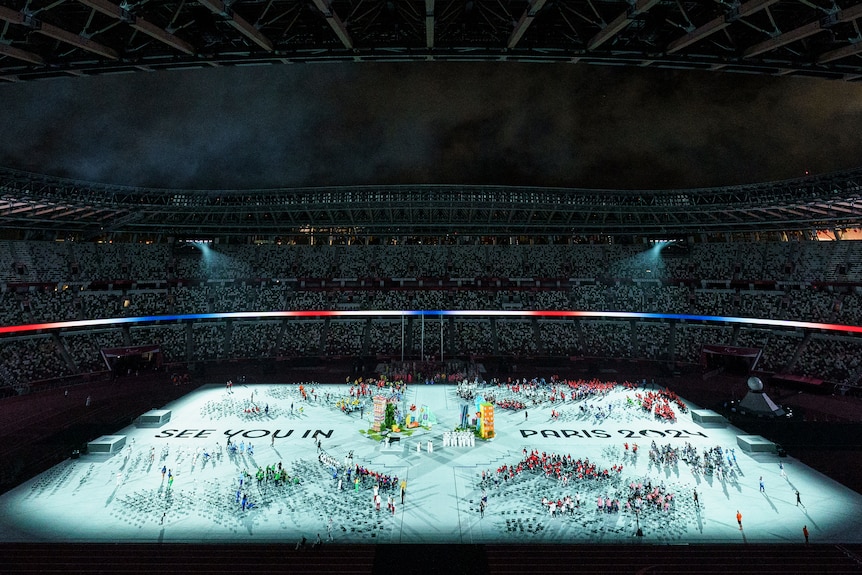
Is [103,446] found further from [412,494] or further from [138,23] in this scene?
[138,23]

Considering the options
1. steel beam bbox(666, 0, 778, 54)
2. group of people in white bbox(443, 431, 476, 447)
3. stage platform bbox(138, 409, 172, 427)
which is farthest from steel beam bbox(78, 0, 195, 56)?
stage platform bbox(138, 409, 172, 427)

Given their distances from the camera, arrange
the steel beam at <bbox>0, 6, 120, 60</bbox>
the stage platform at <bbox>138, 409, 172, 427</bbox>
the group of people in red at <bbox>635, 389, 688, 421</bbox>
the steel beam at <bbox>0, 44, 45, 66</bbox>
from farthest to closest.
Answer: the group of people in red at <bbox>635, 389, 688, 421</bbox>
the stage platform at <bbox>138, 409, 172, 427</bbox>
the steel beam at <bbox>0, 44, 45, 66</bbox>
the steel beam at <bbox>0, 6, 120, 60</bbox>

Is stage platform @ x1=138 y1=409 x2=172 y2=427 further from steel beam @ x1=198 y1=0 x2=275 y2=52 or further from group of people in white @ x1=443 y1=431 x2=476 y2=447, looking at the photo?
steel beam @ x1=198 y1=0 x2=275 y2=52

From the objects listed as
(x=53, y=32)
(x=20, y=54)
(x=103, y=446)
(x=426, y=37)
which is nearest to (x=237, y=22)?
(x=53, y=32)

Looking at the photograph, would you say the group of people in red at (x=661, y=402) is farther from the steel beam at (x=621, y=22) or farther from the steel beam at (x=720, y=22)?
the steel beam at (x=621, y=22)

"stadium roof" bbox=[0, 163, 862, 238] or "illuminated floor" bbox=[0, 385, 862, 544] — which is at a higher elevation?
"stadium roof" bbox=[0, 163, 862, 238]

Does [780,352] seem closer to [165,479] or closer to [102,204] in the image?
[165,479]

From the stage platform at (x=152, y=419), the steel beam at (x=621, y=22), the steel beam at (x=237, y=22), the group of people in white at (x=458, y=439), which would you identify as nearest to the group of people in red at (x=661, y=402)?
the group of people in white at (x=458, y=439)
